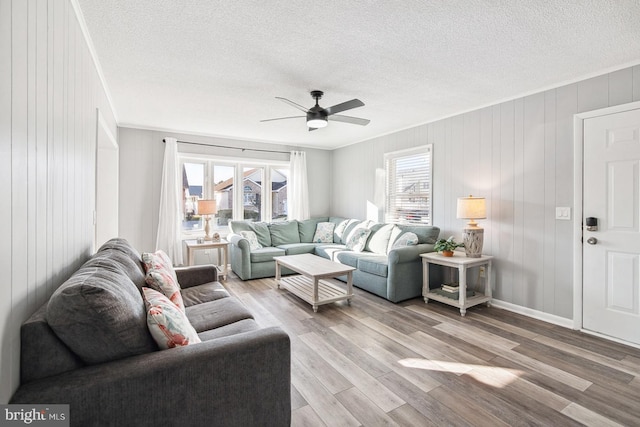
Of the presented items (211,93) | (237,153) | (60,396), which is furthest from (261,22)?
(237,153)

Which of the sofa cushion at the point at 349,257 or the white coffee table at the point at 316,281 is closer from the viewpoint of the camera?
the white coffee table at the point at 316,281

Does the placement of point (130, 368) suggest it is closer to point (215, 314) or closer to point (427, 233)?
point (215, 314)

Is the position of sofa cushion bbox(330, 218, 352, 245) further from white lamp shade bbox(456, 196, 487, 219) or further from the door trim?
the door trim

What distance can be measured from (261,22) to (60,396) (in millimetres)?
2249

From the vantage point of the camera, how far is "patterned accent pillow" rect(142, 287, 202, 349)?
136 centimetres

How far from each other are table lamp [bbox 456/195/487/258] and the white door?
2.99 feet

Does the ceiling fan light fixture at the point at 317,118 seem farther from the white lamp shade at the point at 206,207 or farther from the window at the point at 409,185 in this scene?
the white lamp shade at the point at 206,207

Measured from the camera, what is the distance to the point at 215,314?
85.5 inches

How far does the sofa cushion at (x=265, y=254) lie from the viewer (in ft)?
15.9

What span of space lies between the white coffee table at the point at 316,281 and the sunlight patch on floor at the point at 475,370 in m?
1.31

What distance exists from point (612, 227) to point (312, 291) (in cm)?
309

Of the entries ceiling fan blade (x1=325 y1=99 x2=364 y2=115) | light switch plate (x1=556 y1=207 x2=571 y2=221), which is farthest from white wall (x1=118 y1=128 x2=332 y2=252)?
light switch plate (x1=556 y1=207 x2=571 y2=221)

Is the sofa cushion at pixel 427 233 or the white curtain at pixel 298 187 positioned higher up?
the white curtain at pixel 298 187

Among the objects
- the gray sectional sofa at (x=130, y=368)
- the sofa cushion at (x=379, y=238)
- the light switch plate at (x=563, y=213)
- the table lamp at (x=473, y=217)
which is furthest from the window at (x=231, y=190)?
the light switch plate at (x=563, y=213)
